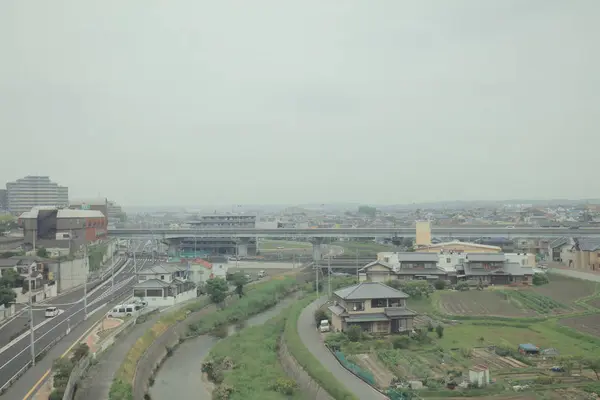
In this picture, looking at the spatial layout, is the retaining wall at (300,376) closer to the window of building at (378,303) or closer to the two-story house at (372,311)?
the two-story house at (372,311)

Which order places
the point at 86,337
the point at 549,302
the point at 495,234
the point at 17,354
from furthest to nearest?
the point at 495,234, the point at 549,302, the point at 86,337, the point at 17,354

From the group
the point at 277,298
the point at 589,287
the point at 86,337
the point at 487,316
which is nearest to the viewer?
the point at 86,337

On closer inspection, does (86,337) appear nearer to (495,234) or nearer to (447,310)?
(447,310)

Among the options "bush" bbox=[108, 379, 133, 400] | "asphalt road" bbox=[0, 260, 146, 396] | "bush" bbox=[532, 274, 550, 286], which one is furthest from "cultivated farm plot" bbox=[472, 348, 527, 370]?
"bush" bbox=[532, 274, 550, 286]

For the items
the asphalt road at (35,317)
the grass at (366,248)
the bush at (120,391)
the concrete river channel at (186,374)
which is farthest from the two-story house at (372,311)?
the grass at (366,248)

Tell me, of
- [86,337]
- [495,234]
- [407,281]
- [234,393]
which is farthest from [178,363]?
[495,234]

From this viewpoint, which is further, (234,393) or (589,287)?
(589,287)

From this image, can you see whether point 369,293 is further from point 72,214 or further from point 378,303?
point 72,214
